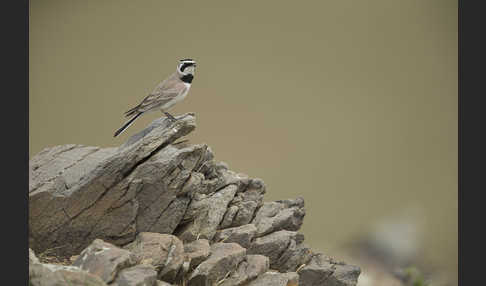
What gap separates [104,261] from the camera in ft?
21.7

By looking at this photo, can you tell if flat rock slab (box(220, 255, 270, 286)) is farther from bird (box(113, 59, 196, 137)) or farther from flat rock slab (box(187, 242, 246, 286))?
bird (box(113, 59, 196, 137))

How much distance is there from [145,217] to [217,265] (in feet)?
5.34

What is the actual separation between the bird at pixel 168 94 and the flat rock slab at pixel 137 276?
3.12m

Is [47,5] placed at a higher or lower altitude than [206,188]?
higher

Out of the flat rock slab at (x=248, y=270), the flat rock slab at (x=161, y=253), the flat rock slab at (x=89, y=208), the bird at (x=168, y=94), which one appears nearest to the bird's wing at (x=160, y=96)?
the bird at (x=168, y=94)

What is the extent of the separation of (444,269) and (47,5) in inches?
492

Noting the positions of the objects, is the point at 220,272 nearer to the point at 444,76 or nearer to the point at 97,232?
the point at 97,232

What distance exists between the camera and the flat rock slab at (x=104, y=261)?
21.3 ft

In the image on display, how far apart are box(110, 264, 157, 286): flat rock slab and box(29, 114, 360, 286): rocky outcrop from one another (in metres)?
0.02

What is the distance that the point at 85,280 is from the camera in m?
6.23

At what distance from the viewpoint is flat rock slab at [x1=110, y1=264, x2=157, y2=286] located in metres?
6.42

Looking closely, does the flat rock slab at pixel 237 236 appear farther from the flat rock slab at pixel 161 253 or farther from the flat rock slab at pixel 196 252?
the flat rock slab at pixel 161 253

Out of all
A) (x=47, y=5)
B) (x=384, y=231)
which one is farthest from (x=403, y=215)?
(x=47, y=5)

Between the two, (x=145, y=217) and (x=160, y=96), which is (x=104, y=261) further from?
(x=160, y=96)
